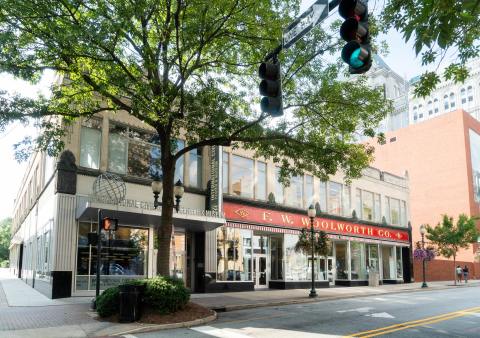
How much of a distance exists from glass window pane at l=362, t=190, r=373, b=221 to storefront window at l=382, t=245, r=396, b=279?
3.94m

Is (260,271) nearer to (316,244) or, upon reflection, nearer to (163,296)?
(316,244)

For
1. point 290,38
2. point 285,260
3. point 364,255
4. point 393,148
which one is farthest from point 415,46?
point 393,148

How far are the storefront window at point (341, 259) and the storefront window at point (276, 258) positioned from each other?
6.86 metres

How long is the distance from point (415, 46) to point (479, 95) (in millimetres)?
110942

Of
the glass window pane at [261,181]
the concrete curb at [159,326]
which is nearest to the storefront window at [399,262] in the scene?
the glass window pane at [261,181]

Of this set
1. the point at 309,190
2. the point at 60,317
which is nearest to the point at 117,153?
the point at 60,317

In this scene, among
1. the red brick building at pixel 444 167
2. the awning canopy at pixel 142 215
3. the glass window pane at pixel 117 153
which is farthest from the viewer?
the red brick building at pixel 444 167

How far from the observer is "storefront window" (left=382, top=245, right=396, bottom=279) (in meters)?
38.9

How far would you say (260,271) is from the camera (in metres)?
28.0

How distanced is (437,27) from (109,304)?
1114 cm

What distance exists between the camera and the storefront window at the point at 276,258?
2881cm

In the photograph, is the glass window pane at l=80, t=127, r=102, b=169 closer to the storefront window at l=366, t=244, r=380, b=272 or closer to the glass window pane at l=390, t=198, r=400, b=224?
the storefront window at l=366, t=244, r=380, b=272

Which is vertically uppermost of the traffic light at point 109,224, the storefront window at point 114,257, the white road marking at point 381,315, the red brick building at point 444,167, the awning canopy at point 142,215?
the red brick building at point 444,167

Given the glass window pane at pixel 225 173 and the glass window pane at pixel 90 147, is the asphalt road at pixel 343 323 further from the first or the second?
the glass window pane at pixel 225 173
